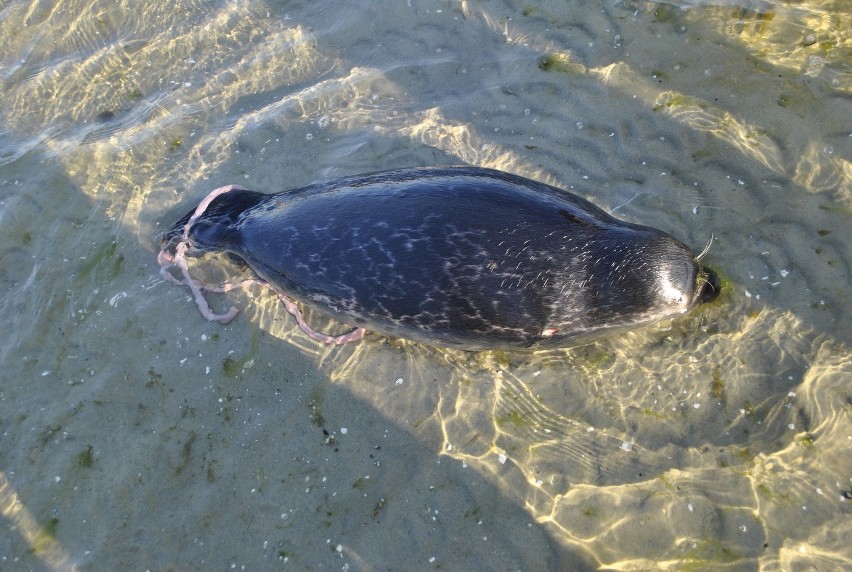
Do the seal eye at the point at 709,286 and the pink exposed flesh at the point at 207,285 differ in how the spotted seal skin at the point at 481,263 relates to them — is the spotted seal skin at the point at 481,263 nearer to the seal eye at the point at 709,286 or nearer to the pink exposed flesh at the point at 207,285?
the seal eye at the point at 709,286

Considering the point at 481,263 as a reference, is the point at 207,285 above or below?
below

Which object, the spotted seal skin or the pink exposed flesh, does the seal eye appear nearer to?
the spotted seal skin

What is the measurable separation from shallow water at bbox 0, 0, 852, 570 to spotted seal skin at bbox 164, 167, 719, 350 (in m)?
0.46

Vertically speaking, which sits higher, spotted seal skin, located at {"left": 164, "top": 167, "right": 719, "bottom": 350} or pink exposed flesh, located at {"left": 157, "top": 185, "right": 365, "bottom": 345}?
spotted seal skin, located at {"left": 164, "top": 167, "right": 719, "bottom": 350}

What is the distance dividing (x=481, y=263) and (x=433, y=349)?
97cm

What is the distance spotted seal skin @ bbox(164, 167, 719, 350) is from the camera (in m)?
3.43

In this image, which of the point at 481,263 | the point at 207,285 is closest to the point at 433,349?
the point at 481,263

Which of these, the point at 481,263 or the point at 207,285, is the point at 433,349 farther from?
the point at 207,285

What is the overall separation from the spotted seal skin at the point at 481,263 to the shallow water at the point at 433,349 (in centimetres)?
46

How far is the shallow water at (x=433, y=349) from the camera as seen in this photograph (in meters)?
3.48

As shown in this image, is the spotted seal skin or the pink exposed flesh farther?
the pink exposed flesh

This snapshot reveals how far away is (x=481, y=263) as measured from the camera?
3.40 metres

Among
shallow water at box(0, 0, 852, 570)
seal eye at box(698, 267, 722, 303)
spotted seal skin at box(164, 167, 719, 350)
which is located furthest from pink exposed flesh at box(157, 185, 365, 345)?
seal eye at box(698, 267, 722, 303)

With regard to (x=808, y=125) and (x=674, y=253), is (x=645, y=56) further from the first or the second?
(x=674, y=253)
